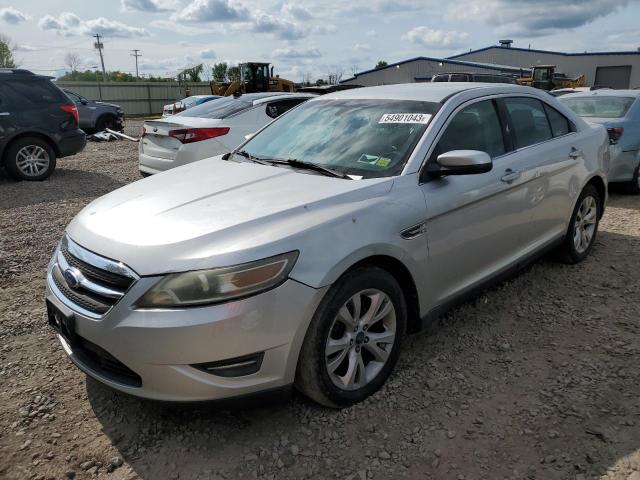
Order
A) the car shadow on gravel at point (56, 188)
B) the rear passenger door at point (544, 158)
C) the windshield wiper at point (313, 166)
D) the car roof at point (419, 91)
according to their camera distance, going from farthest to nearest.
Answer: the car shadow on gravel at point (56, 188)
the rear passenger door at point (544, 158)
the car roof at point (419, 91)
the windshield wiper at point (313, 166)

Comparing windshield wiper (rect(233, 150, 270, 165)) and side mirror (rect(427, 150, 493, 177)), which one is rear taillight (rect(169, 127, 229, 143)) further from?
side mirror (rect(427, 150, 493, 177))

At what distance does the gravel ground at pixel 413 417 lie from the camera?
93.8 inches

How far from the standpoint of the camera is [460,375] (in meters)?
3.08

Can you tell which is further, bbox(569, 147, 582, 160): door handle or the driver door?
bbox(569, 147, 582, 160): door handle

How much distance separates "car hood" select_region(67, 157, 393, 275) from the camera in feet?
7.55

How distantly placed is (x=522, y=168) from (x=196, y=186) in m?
2.26

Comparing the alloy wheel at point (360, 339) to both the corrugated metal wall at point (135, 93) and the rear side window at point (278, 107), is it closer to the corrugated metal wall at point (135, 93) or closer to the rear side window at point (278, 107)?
the rear side window at point (278, 107)

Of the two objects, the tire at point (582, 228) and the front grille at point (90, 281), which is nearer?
the front grille at point (90, 281)

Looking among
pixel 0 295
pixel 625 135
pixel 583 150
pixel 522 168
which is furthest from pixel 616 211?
pixel 0 295

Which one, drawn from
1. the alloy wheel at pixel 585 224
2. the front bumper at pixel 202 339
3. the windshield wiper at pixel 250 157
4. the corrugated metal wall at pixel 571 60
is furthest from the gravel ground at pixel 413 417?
the corrugated metal wall at pixel 571 60

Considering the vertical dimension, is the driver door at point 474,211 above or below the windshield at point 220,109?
below

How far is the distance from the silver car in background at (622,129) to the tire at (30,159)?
8.74 metres

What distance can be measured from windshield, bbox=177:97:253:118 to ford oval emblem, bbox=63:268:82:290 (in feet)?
16.7

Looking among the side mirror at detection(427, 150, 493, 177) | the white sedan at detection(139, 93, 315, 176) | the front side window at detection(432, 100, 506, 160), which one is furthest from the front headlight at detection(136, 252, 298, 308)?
the white sedan at detection(139, 93, 315, 176)
